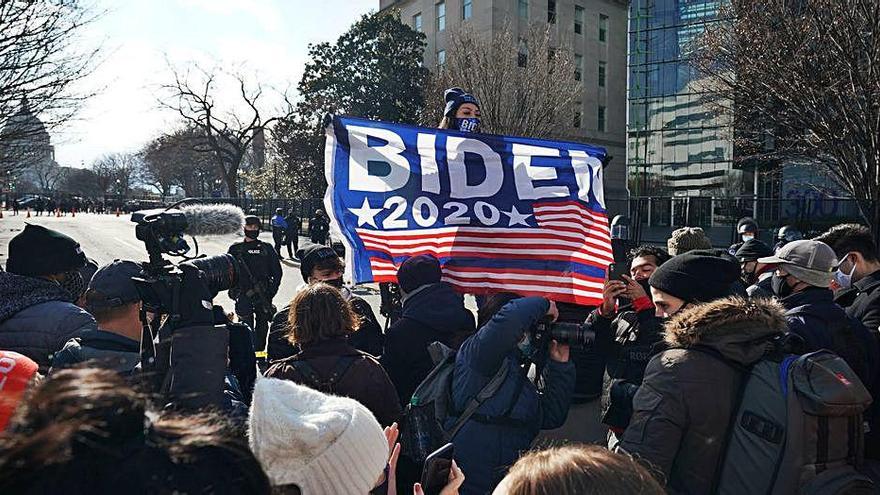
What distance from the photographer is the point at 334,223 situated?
191 inches

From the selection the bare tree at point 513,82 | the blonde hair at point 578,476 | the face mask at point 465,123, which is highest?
the bare tree at point 513,82

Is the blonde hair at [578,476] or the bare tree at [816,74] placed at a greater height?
the bare tree at [816,74]

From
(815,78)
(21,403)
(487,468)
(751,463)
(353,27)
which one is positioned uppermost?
(353,27)

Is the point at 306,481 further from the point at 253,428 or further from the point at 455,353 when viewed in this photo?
the point at 455,353

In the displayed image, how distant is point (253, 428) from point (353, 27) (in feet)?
119

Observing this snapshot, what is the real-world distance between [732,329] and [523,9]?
1629 inches

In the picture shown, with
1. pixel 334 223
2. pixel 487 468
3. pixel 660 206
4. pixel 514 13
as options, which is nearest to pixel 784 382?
pixel 487 468

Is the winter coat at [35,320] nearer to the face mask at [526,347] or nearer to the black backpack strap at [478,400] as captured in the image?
the black backpack strap at [478,400]

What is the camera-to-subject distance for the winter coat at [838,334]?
3305mm

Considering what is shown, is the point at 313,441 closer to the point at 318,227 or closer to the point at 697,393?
the point at 697,393

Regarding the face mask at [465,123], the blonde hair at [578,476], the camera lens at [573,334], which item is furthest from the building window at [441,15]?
the blonde hair at [578,476]

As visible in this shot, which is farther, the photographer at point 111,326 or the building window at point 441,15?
the building window at point 441,15

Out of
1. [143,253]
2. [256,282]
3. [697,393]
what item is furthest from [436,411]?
[143,253]

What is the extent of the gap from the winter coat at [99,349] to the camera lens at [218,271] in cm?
43
